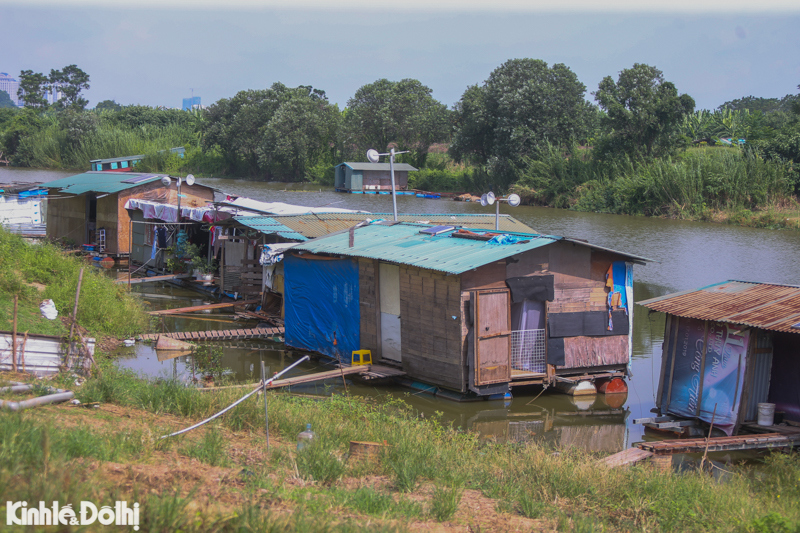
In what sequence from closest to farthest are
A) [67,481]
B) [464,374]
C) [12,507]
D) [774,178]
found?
[12,507] → [67,481] → [464,374] → [774,178]

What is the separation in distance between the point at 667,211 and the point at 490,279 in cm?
2710

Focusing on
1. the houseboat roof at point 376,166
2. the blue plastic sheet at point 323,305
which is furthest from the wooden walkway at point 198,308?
the houseboat roof at point 376,166

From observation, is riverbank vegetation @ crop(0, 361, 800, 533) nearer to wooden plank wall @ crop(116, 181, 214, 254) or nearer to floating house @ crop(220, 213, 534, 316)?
floating house @ crop(220, 213, 534, 316)

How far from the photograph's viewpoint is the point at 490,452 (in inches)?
312

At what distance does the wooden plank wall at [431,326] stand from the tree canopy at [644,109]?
3236 centimetres

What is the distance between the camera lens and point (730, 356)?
9484 millimetres

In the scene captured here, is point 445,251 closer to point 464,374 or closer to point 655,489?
point 464,374

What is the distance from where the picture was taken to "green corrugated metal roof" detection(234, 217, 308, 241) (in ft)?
57.0

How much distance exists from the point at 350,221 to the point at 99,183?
1185 centimetres

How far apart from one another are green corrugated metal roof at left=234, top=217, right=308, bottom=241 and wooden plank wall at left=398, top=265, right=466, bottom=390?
6.08 metres

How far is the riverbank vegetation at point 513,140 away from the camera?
34.1 meters

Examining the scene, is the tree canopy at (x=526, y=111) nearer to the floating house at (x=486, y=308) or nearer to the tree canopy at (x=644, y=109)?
the tree canopy at (x=644, y=109)

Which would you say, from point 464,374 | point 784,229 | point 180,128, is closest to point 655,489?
point 464,374

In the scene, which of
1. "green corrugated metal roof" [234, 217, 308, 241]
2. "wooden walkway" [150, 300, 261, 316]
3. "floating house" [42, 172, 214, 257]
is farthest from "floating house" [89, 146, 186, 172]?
"wooden walkway" [150, 300, 261, 316]
